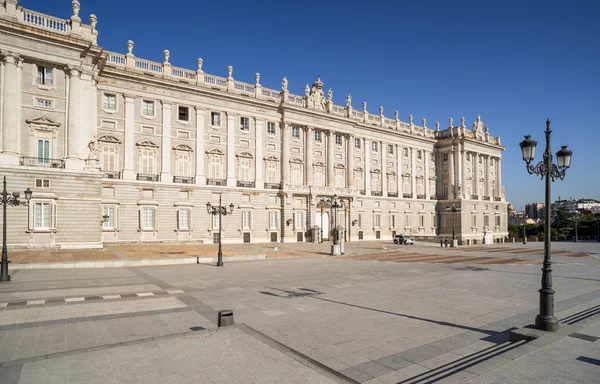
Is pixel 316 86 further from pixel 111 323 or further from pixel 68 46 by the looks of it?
pixel 111 323

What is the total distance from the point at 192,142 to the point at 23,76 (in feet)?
50.1

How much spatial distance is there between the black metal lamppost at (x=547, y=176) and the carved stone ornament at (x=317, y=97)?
3914cm

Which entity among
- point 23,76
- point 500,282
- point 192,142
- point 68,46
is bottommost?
point 500,282

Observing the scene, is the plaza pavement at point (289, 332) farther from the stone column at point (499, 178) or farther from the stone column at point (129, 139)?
the stone column at point (499, 178)

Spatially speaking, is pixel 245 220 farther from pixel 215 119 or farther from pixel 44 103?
pixel 44 103

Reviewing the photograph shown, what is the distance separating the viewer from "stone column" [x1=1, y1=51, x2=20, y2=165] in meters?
26.6

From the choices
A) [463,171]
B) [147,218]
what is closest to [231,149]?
[147,218]

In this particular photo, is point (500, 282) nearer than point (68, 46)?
Yes

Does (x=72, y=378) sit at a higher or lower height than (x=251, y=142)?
lower

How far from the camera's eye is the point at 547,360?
674cm

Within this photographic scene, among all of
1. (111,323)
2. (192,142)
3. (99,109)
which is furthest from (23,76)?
(111,323)

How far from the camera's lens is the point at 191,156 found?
128 ft

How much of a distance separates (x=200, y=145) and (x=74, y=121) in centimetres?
1251

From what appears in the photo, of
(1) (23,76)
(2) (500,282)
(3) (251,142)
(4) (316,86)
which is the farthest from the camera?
(4) (316,86)
